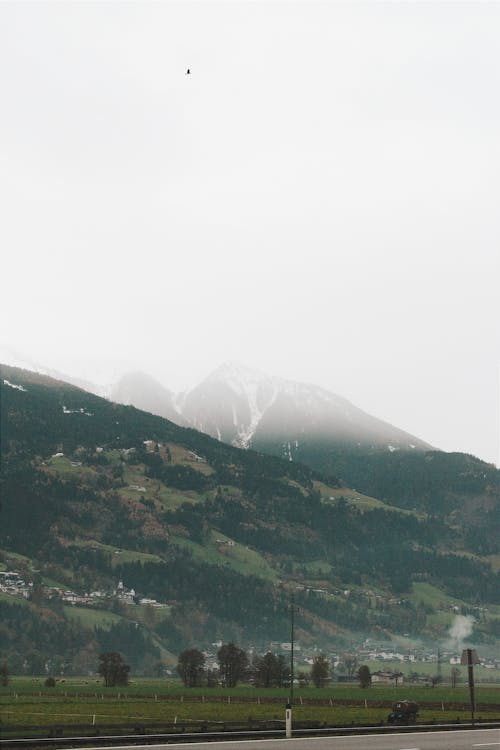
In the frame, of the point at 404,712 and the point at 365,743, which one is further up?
the point at 365,743

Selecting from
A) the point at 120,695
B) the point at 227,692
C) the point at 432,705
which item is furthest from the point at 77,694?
the point at 432,705

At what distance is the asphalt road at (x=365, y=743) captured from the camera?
1645 inches

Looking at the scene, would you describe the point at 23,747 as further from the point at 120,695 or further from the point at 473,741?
the point at 120,695

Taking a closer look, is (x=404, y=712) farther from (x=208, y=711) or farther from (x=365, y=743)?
(x=365, y=743)

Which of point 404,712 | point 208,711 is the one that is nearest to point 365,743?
point 404,712

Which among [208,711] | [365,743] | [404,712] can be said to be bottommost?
[208,711]

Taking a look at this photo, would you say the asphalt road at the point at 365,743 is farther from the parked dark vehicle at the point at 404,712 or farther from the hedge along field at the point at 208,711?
the parked dark vehicle at the point at 404,712

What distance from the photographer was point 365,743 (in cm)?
4484

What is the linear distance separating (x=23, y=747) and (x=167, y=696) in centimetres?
14465

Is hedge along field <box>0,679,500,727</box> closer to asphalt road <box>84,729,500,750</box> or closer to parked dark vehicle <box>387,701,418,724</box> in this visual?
parked dark vehicle <box>387,701,418,724</box>

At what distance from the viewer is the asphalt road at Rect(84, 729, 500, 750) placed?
4178cm

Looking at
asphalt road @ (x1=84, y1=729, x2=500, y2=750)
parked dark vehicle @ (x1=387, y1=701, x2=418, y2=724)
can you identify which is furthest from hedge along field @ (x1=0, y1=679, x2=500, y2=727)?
asphalt road @ (x1=84, y1=729, x2=500, y2=750)

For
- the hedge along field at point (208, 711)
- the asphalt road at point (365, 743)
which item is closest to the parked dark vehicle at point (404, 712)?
the hedge along field at point (208, 711)

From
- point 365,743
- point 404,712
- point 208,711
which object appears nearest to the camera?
point 365,743
